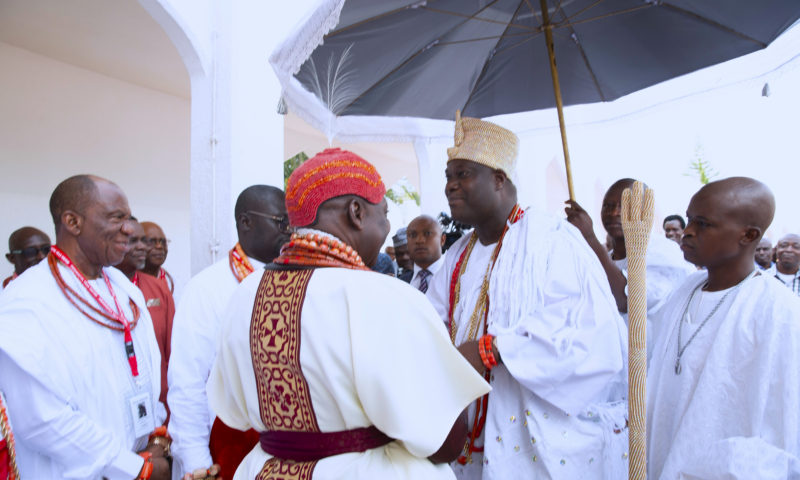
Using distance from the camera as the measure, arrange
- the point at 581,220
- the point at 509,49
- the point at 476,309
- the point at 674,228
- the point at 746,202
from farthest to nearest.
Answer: the point at 674,228
the point at 509,49
the point at 581,220
the point at 476,309
the point at 746,202

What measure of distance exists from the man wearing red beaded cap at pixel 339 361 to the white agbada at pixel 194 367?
0.81m

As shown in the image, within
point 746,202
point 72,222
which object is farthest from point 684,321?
point 72,222

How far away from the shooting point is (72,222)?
2.56 meters

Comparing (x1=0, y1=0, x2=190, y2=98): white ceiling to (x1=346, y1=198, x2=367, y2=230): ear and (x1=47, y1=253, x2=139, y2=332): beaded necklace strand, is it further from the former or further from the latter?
(x1=346, y1=198, x2=367, y2=230): ear

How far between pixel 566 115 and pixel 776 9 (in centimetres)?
172

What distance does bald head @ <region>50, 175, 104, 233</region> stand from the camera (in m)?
2.57

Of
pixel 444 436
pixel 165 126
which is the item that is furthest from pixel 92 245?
pixel 165 126

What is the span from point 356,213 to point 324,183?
153mm

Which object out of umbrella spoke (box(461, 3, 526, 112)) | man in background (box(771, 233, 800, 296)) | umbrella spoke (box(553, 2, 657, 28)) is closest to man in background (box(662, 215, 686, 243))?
man in background (box(771, 233, 800, 296))

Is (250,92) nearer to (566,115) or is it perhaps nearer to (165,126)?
(566,115)

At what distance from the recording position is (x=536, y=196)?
11.0 m

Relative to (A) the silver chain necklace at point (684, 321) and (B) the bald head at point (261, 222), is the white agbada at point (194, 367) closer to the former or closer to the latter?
(B) the bald head at point (261, 222)

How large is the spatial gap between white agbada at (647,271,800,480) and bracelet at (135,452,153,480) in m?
2.27

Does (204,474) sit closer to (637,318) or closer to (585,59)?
(637,318)
